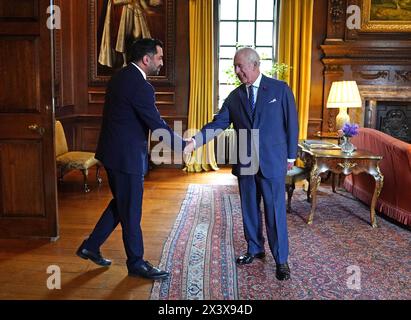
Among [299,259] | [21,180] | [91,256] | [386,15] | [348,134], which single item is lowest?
[299,259]

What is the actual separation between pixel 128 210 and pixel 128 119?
554mm

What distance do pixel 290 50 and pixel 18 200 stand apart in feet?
14.6

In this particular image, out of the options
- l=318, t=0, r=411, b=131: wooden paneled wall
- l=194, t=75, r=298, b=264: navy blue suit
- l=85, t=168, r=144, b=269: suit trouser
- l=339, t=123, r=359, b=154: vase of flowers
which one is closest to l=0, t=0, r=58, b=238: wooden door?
l=85, t=168, r=144, b=269: suit trouser

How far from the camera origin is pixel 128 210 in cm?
282

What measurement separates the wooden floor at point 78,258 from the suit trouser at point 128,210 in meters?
0.20

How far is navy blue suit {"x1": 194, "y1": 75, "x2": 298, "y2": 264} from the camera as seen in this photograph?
9.43 ft

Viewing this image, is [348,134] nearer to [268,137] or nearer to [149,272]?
[268,137]

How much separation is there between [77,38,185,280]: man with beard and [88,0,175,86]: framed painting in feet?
13.7

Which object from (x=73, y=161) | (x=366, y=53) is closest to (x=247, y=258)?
(x=73, y=161)

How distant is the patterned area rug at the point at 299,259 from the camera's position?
8.97ft

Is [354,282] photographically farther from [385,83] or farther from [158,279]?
[385,83]

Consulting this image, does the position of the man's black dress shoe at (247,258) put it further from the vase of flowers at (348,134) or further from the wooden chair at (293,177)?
the vase of flowers at (348,134)

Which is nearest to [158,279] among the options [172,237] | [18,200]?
[172,237]

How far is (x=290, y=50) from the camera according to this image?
262 inches
